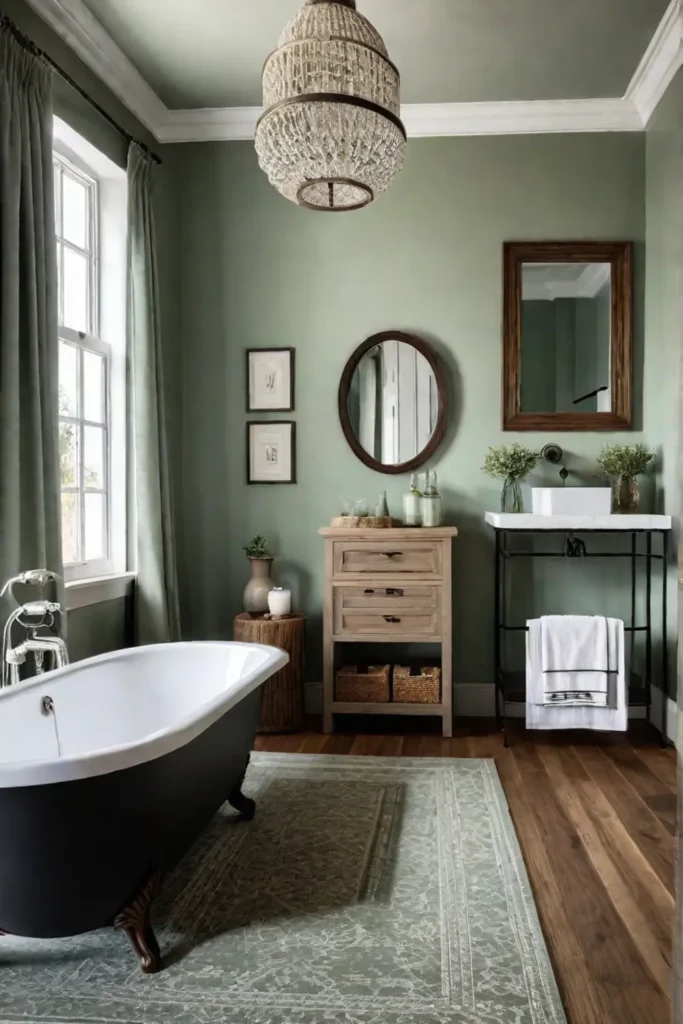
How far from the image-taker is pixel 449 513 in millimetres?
4180

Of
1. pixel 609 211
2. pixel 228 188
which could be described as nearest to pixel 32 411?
pixel 228 188

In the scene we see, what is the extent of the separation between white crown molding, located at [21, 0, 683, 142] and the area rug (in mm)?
3249

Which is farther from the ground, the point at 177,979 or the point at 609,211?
the point at 609,211

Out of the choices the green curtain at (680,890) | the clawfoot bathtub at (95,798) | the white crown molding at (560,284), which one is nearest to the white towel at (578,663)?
the clawfoot bathtub at (95,798)

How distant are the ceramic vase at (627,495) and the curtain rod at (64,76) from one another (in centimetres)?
278

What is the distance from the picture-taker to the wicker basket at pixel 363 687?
3.82 m

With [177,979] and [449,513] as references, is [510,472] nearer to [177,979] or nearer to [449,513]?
[449,513]

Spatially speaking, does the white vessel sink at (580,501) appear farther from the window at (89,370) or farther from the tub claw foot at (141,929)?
the tub claw foot at (141,929)

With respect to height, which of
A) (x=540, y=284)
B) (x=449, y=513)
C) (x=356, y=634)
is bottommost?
(x=356, y=634)

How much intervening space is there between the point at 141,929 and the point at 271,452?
2.69 meters

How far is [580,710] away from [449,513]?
3.86ft

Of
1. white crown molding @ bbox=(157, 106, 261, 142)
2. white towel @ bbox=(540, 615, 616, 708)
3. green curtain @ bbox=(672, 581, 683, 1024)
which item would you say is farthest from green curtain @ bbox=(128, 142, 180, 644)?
green curtain @ bbox=(672, 581, 683, 1024)

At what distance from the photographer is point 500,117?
4086 mm

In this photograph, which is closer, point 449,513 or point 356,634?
point 356,634
